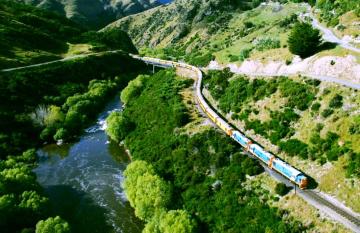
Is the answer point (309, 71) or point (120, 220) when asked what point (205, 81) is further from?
point (120, 220)

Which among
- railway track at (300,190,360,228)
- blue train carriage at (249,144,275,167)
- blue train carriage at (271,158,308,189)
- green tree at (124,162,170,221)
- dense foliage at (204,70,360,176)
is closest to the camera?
railway track at (300,190,360,228)

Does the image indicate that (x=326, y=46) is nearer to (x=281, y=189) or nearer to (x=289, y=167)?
(x=289, y=167)

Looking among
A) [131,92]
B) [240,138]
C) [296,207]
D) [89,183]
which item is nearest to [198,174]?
[240,138]

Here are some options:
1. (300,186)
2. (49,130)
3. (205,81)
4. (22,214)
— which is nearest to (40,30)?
(49,130)

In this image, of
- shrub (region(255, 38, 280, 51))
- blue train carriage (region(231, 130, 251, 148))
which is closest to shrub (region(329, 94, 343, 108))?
blue train carriage (region(231, 130, 251, 148))

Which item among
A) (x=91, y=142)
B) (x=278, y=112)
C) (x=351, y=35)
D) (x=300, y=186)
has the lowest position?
(x=91, y=142)

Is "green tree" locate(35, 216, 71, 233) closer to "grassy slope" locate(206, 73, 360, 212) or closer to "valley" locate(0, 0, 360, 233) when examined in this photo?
"valley" locate(0, 0, 360, 233)

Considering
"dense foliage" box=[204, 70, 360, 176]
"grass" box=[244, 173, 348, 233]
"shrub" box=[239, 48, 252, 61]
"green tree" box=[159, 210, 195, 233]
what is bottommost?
"green tree" box=[159, 210, 195, 233]
